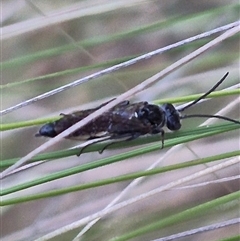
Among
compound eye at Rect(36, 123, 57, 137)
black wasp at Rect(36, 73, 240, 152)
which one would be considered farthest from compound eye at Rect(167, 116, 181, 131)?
compound eye at Rect(36, 123, 57, 137)

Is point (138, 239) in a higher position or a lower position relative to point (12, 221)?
lower

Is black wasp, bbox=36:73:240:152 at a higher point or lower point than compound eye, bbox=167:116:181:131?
higher

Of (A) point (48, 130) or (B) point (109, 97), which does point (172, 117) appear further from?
(B) point (109, 97)

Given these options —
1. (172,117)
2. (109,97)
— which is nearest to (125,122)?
(172,117)

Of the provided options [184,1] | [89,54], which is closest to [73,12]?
[89,54]

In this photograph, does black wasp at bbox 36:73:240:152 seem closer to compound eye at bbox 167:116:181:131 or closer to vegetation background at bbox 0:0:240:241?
compound eye at bbox 167:116:181:131

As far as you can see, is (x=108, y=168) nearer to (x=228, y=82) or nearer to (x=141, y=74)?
(x=141, y=74)

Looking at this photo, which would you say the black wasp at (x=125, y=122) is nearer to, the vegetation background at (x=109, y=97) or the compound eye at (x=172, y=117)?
the compound eye at (x=172, y=117)
